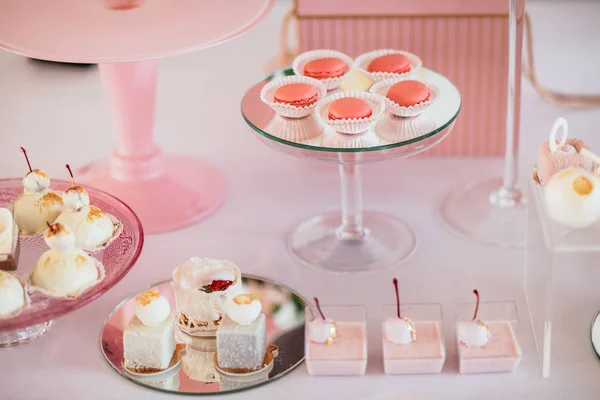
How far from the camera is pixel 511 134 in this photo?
2107mm

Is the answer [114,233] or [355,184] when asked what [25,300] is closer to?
[114,233]

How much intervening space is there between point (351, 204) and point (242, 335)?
532 millimetres

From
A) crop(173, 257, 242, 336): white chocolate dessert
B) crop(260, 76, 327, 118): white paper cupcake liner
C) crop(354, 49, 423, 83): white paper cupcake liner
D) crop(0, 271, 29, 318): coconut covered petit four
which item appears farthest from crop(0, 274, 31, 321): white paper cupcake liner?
crop(354, 49, 423, 83): white paper cupcake liner

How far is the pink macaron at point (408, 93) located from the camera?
5.85 feet

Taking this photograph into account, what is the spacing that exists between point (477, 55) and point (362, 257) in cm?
63

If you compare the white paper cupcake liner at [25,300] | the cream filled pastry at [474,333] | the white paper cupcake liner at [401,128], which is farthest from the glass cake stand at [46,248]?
the cream filled pastry at [474,333]

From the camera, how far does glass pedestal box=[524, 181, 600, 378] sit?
1592 mm

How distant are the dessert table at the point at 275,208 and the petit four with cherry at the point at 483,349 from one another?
0.02 meters

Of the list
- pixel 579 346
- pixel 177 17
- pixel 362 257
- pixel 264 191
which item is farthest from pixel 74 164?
pixel 579 346

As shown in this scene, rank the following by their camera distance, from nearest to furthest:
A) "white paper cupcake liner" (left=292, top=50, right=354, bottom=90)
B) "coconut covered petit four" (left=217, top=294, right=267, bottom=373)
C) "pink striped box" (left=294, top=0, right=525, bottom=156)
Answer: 1. "coconut covered petit four" (left=217, top=294, right=267, bottom=373)
2. "white paper cupcake liner" (left=292, top=50, right=354, bottom=90)
3. "pink striped box" (left=294, top=0, right=525, bottom=156)

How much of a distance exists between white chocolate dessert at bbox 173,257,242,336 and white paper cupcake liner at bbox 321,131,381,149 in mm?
295

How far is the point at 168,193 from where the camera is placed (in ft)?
7.41

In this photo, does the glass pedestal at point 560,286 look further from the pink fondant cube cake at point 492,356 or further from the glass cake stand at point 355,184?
the glass cake stand at point 355,184

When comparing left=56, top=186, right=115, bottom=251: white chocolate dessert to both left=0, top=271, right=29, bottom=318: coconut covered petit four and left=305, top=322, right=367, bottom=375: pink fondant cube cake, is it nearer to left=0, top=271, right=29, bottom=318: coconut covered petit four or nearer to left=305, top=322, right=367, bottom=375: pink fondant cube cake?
left=0, top=271, right=29, bottom=318: coconut covered petit four
